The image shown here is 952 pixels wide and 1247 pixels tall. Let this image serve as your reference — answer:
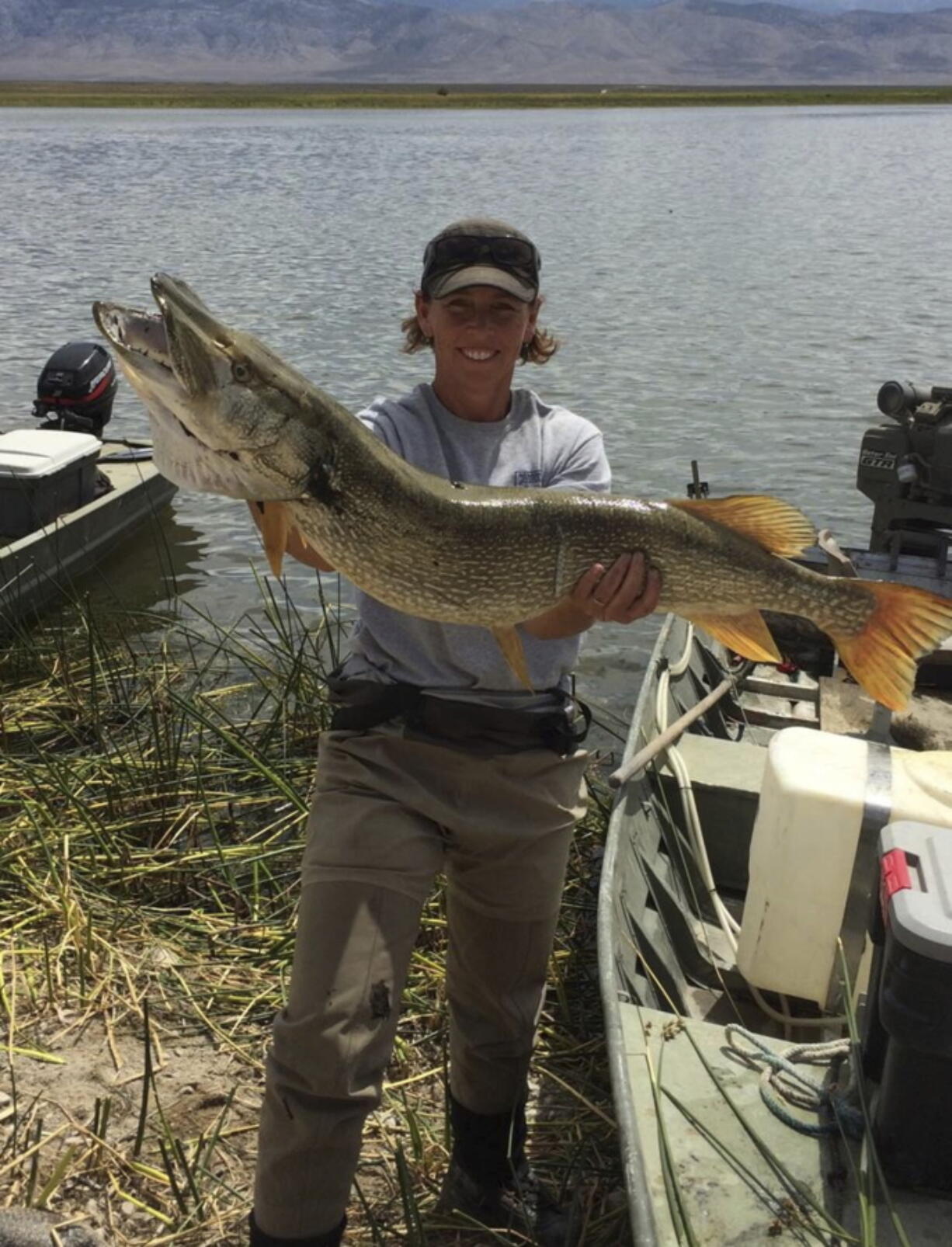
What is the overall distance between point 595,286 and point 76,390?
1233 cm

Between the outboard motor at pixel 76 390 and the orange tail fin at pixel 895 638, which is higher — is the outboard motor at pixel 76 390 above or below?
below

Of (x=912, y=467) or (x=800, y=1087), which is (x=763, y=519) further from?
(x=912, y=467)

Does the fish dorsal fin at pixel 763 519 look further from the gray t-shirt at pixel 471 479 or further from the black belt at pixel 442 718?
the black belt at pixel 442 718

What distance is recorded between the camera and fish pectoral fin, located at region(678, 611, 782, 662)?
122 inches

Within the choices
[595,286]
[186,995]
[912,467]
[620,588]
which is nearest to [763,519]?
[620,588]

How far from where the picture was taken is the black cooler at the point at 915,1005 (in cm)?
239

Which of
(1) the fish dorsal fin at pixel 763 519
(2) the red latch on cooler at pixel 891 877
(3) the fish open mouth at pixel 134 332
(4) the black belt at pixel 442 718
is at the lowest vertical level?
(2) the red latch on cooler at pixel 891 877

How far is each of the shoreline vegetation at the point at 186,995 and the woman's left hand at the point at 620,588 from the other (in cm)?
137

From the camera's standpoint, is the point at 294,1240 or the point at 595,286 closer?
the point at 294,1240

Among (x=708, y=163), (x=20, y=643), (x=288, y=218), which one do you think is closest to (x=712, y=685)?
(x=20, y=643)

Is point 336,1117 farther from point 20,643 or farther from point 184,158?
point 184,158

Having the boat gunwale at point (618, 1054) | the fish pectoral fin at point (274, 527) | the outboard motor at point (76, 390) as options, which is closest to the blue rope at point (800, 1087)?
the boat gunwale at point (618, 1054)

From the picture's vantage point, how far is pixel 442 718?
2.88 meters

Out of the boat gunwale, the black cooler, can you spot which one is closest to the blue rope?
the black cooler
